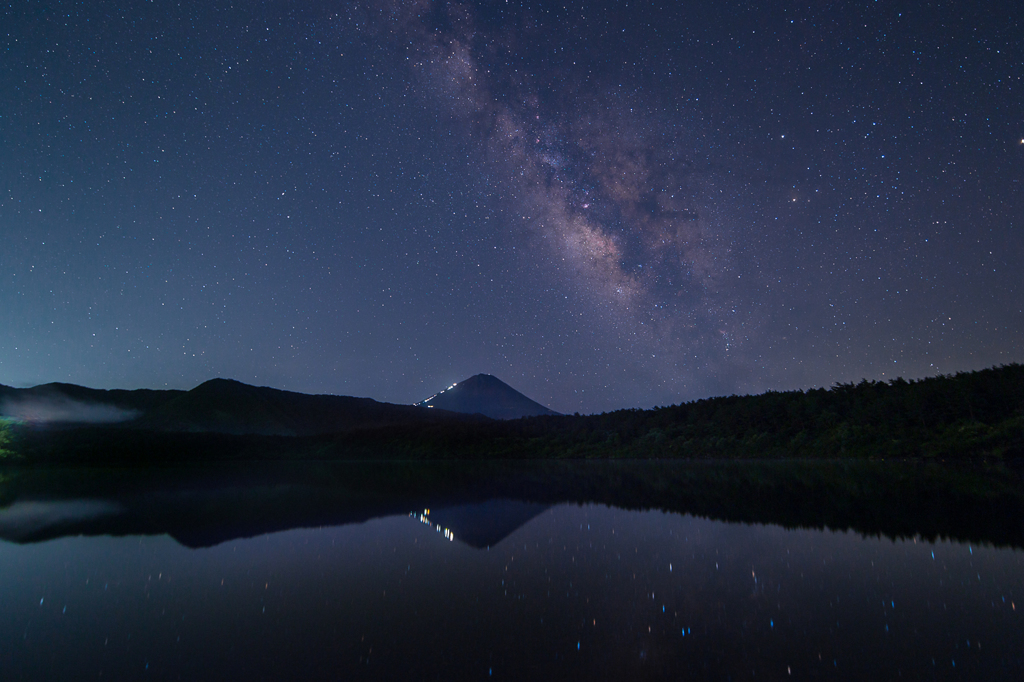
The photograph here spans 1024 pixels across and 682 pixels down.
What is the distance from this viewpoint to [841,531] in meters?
14.6

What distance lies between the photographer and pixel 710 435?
66500 millimetres

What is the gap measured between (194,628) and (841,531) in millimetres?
16238

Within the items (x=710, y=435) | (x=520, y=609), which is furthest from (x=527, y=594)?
(x=710, y=435)

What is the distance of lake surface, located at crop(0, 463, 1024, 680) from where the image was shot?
21.2 ft

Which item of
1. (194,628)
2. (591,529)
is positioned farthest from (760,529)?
(194,628)

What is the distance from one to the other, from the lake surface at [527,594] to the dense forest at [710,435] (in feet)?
117

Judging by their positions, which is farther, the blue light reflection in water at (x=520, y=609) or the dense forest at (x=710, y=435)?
the dense forest at (x=710, y=435)

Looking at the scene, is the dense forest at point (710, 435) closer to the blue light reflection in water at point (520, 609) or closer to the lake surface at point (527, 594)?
the lake surface at point (527, 594)

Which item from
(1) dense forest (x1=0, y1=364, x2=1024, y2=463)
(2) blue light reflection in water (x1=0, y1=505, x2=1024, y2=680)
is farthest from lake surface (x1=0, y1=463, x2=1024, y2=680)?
(1) dense forest (x1=0, y1=364, x2=1024, y2=463)

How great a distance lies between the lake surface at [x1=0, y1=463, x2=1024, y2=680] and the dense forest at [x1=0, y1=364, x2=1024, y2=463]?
35.8 metres

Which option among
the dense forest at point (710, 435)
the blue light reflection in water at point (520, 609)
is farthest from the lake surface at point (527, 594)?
the dense forest at point (710, 435)

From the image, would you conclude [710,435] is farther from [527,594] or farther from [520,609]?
[520,609]

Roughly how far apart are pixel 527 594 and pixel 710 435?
6323 cm

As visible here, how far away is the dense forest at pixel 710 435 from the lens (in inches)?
1825
